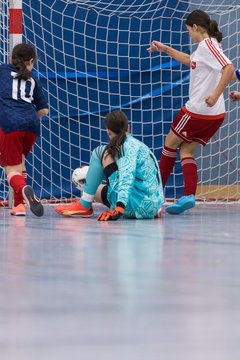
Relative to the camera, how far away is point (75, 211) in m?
5.65

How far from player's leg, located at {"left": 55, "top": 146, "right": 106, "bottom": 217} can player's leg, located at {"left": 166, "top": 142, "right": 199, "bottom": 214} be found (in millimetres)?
677

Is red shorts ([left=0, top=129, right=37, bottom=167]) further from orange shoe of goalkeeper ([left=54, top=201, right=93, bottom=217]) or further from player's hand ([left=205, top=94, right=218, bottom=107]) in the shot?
player's hand ([left=205, top=94, right=218, bottom=107])

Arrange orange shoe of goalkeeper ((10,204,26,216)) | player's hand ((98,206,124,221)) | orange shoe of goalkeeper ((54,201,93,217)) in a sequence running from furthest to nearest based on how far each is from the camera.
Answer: orange shoe of goalkeeper ((10,204,26,216)) < orange shoe of goalkeeper ((54,201,93,217)) < player's hand ((98,206,124,221))

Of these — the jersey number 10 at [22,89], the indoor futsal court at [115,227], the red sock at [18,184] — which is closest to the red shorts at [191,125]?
the indoor futsal court at [115,227]

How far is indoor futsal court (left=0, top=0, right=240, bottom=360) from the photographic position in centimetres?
214

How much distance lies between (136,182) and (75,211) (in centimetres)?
40

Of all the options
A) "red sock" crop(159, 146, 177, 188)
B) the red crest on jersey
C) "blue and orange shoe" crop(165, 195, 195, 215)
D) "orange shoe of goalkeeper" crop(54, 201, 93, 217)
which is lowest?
"blue and orange shoe" crop(165, 195, 195, 215)

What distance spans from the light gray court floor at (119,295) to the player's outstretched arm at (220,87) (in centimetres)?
132

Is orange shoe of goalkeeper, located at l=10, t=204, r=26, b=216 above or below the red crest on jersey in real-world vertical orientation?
below

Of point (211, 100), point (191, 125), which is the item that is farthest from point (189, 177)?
point (211, 100)

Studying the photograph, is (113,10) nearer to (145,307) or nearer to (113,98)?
(113,98)

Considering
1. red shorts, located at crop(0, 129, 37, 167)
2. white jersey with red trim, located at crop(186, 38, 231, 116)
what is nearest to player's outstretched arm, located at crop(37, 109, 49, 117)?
red shorts, located at crop(0, 129, 37, 167)

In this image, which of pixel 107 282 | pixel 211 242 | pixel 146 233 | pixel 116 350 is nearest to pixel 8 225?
pixel 146 233

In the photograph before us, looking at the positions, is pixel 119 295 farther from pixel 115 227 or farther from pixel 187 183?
pixel 187 183
